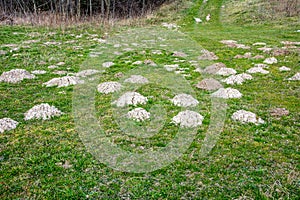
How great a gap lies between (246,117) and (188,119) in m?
2.23

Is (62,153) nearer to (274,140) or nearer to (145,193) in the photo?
(145,193)

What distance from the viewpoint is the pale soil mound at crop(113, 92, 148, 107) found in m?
10.9

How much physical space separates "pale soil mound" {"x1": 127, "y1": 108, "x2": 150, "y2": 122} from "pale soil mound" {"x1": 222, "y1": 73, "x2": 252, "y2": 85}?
5680 millimetres

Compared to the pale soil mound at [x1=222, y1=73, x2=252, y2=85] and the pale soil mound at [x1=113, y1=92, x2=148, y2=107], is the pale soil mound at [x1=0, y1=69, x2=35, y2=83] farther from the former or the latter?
the pale soil mound at [x1=222, y1=73, x2=252, y2=85]

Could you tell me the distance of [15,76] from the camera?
13.7 meters

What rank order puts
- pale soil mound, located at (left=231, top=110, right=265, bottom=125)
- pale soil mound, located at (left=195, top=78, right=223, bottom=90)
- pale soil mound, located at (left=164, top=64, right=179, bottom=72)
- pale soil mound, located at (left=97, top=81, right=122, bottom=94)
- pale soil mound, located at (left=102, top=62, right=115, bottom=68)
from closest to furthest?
pale soil mound, located at (left=231, top=110, right=265, bottom=125)
pale soil mound, located at (left=97, top=81, right=122, bottom=94)
pale soil mound, located at (left=195, top=78, right=223, bottom=90)
pale soil mound, located at (left=164, top=64, right=179, bottom=72)
pale soil mound, located at (left=102, top=62, right=115, bottom=68)

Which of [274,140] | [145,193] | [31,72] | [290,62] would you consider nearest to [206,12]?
[290,62]

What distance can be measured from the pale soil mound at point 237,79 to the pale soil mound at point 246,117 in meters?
3.79

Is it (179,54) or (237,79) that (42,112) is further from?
(179,54)

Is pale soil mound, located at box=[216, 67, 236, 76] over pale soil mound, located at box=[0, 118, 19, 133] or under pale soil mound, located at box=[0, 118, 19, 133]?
over

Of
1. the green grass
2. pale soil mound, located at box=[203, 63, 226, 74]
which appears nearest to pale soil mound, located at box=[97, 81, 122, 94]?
the green grass

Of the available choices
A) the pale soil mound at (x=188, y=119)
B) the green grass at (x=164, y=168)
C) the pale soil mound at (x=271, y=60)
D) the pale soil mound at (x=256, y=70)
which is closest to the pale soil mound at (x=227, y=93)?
the green grass at (x=164, y=168)

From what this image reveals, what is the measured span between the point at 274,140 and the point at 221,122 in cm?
192

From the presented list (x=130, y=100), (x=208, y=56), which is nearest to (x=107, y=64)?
(x=130, y=100)
